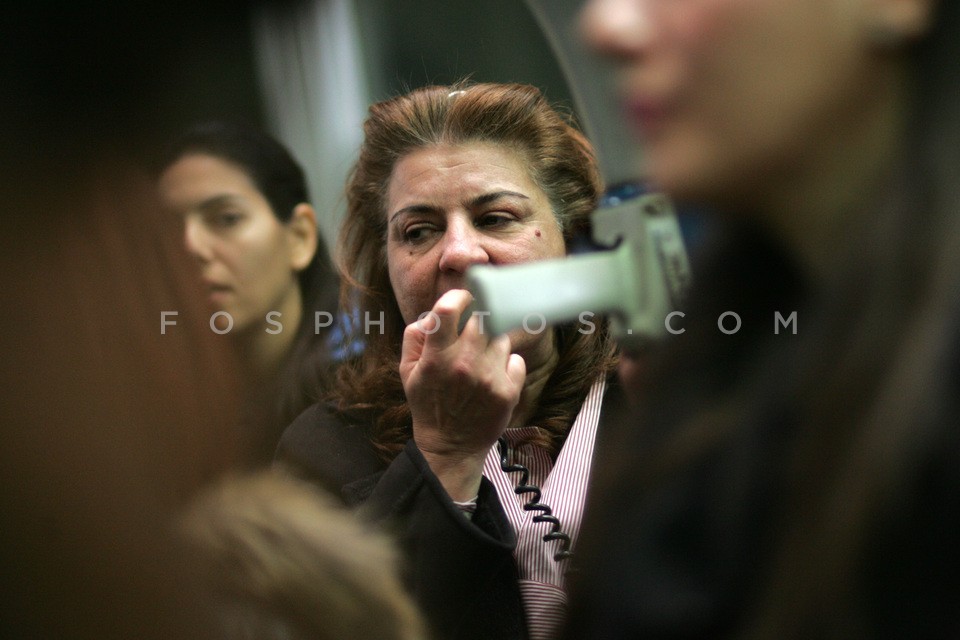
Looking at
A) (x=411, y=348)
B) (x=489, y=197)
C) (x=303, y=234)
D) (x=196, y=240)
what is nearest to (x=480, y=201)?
(x=489, y=197)

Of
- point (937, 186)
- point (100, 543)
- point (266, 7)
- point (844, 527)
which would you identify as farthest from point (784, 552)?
point (266, 7)

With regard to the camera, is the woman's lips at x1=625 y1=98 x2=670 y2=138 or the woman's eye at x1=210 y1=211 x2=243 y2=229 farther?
the woman's eye at x1=210 y1=211 x2=243 y2=229

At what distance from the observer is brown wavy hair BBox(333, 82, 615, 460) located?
36.5 inches

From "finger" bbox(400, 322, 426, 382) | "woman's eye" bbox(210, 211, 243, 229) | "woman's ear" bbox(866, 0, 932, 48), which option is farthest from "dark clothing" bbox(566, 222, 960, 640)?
"woman's eye" bbox(210, 211, 243, 229)

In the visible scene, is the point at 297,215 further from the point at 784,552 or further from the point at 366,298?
the point at 784,552

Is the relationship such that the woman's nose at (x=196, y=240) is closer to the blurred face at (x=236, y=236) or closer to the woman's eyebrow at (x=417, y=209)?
the blurred face at (x=236, y=236)

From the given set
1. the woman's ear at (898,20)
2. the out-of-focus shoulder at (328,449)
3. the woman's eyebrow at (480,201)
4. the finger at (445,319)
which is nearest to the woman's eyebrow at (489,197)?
the woman's eyebrow at (480,201)

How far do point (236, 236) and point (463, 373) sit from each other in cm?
45

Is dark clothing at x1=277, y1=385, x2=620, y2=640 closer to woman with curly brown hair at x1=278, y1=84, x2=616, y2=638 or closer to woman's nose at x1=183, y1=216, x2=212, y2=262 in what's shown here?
woman with curly brown hair at x1=278, y1=84, x2=616, y2=638

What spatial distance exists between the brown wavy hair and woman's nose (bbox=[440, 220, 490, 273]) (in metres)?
0.10

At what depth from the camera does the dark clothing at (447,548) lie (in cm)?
72

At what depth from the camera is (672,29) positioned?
1.54 ft

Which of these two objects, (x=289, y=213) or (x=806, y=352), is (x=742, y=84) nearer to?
(x=806, y=352)

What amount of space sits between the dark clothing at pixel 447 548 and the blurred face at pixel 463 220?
20cm
